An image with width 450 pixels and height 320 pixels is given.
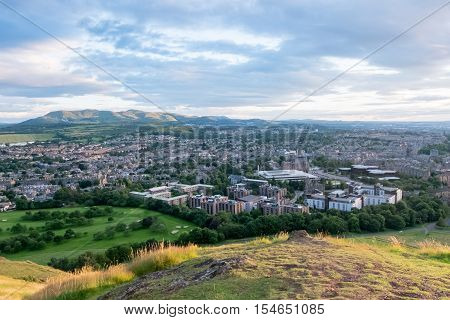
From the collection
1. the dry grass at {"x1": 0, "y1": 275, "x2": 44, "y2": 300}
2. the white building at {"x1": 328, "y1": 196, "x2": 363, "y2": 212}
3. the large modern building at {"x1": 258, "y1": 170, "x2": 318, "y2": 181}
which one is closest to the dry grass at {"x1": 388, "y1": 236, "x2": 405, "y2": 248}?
the dry grass at {"x1": 0, "y1": 275, "x2": 44, "y2": 300}

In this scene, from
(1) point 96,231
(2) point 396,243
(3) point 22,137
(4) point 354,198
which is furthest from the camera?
(3) point 22,137

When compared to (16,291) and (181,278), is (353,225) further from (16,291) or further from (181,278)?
(181,278)

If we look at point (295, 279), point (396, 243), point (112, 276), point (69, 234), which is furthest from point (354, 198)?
point (295, 279)

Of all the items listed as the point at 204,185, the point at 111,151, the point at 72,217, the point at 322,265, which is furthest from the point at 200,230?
the point at 111,151

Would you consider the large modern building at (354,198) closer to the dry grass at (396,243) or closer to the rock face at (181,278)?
the dry grass at (396,243)

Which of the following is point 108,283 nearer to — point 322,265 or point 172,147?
point 322,265

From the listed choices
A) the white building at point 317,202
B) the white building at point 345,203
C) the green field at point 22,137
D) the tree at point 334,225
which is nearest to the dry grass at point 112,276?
the tree at point 334,225

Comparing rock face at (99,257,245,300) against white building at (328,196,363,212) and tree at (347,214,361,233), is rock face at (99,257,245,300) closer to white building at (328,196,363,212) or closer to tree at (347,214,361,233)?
tree at (347,214,361,233)
